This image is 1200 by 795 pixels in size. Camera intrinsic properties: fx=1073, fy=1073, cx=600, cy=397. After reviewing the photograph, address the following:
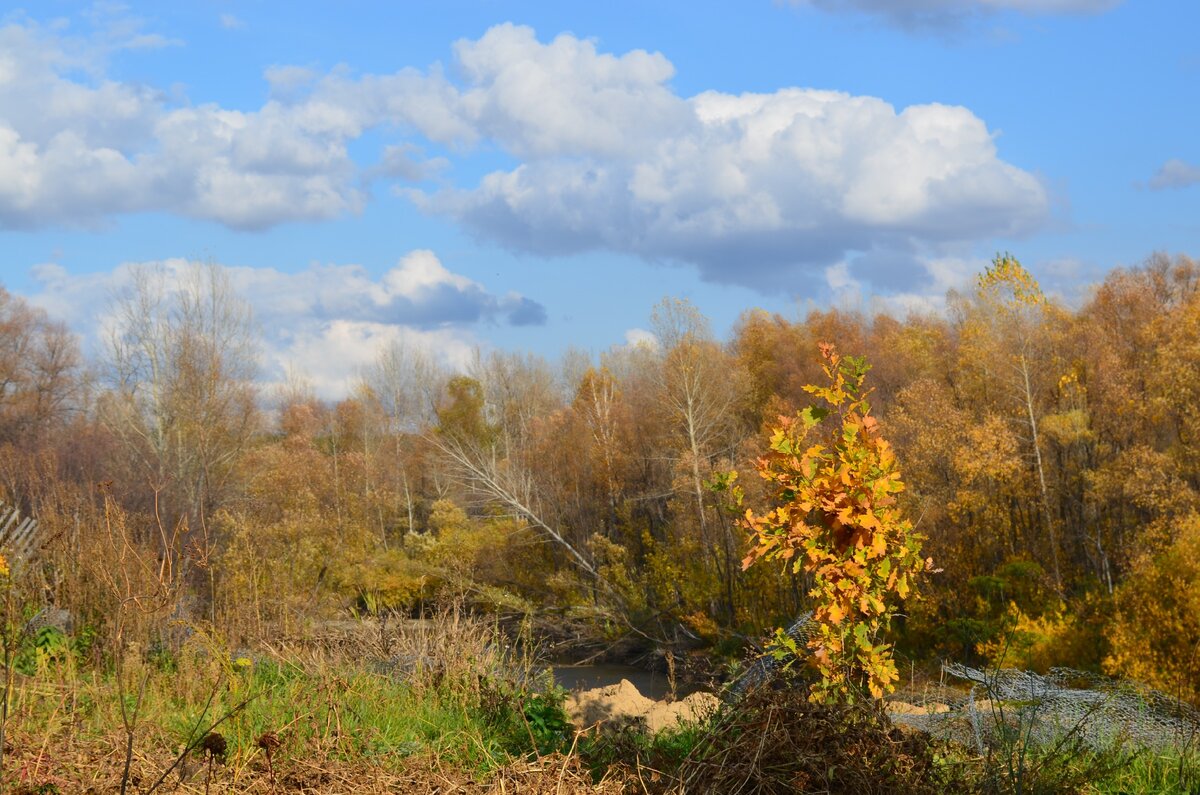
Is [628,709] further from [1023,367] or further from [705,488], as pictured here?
[1023,367]

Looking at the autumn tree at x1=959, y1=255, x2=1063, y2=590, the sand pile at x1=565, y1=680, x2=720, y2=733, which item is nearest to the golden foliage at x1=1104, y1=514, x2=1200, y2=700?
the autumn tree at x1=959, y1=255, x2=1063, y2=590

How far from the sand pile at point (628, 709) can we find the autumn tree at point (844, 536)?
0.72m

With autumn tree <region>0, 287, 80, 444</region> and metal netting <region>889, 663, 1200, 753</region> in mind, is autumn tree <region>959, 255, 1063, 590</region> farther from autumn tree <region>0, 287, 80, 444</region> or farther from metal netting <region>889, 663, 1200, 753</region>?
autumn tree <region>0, 287, 80, 444</region>

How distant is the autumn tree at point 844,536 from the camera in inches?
197

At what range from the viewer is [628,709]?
6090 millimetres

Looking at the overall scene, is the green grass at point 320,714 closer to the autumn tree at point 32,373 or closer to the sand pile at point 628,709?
the sand pile at point 628,709

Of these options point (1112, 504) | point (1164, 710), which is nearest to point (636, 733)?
point (1164, 710)

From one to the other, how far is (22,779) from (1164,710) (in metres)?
5.59

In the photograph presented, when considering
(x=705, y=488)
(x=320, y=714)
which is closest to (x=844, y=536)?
(x=320, y=714)

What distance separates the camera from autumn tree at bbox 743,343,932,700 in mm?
5000

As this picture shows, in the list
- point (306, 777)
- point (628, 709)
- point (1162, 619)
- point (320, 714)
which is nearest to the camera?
point (306, 777)

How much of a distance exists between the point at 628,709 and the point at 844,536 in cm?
178

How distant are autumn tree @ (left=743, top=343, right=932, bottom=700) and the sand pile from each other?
0.72 m

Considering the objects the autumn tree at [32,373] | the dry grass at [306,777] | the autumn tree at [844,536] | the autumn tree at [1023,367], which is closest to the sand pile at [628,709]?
the autumn tree at [844,536]
